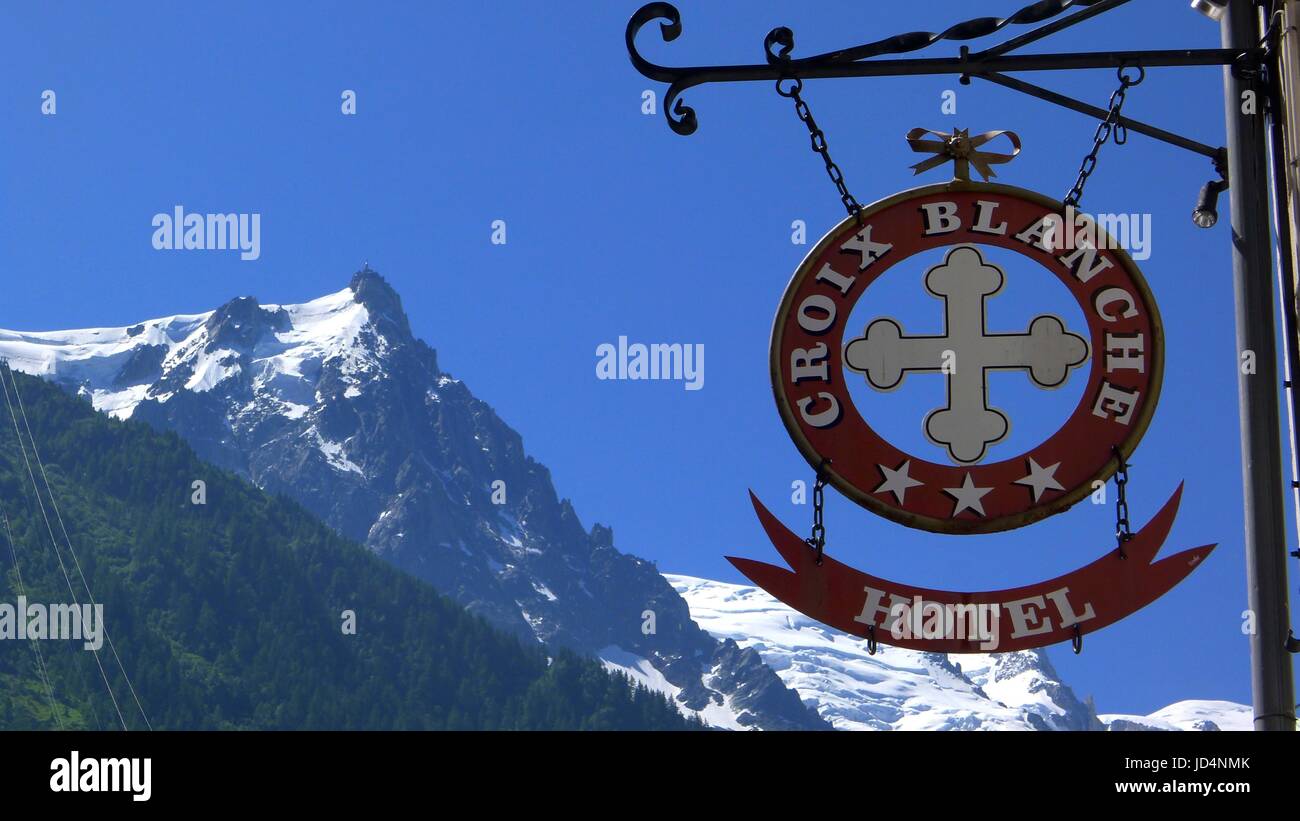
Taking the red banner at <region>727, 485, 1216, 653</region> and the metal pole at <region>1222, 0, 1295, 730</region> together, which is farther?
the metal pole at <region>1222, 0, 1295, 730</region>

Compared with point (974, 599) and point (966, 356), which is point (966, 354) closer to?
point (966, 356)

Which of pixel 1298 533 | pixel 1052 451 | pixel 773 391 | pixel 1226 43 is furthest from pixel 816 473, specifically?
pixel 1226 43

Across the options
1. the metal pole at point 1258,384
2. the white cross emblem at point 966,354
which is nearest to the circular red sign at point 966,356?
the white cross emblem at point 966,354

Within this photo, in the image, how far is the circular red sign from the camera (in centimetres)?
841

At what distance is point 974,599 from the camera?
8.20 metres

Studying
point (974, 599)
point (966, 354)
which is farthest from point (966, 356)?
point (974, 599)

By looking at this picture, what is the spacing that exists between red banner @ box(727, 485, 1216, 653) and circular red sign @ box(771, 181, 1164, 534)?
0.32m

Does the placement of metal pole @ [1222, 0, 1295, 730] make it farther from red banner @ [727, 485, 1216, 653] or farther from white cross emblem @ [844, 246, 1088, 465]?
white cross emblem @ [844, 246, 1088, 465]

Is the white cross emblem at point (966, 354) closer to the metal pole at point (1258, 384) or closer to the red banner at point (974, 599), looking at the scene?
the red banner at point (974, 599)

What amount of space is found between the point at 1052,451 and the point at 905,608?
0.99m

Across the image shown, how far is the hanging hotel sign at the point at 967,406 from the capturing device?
27.0ft

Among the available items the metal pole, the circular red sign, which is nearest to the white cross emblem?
the circular red sign

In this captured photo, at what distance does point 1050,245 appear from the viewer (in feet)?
28.3

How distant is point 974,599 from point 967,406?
880mm
